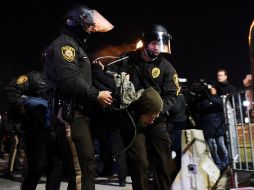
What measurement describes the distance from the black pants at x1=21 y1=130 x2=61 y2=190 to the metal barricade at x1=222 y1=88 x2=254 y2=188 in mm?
2172

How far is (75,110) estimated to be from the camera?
3.61m

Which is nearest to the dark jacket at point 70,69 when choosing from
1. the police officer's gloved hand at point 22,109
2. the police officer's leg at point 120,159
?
the police officer's gloved hand at point 22,109

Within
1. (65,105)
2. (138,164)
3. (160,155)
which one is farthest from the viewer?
(160,155)

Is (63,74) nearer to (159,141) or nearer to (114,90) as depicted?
(114,90)

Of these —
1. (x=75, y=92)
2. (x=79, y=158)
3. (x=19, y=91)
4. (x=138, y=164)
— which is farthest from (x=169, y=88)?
(x=19, y=91)

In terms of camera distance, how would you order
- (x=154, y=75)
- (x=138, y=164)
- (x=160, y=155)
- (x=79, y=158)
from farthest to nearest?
(x=154, y=75), (x=160, y=155), (x=138, y=164), (x=79, y=158)

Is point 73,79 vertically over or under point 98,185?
over

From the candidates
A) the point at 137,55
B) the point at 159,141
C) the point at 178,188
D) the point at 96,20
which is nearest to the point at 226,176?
the point at 178,188

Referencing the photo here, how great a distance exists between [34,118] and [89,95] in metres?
1.78

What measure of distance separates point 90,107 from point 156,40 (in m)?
1.37

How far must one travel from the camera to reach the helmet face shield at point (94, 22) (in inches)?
150

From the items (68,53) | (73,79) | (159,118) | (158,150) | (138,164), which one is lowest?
(138,164)

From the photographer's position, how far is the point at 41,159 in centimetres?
461

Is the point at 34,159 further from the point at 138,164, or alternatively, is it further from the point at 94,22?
the point at 94,22
